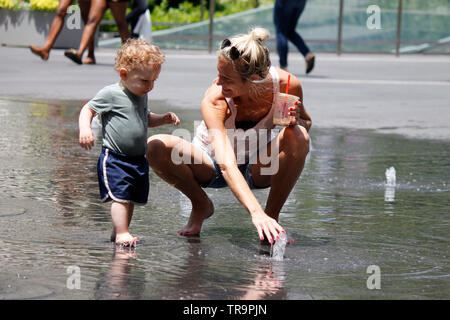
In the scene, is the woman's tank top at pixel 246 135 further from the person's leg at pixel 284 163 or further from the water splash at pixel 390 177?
the water splash at pixel 390 177

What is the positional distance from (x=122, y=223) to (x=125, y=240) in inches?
4.2

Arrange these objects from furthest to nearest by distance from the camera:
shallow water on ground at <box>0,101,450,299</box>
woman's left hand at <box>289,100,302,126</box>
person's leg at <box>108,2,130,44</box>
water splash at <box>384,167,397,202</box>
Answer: person's leg at <box>108,2,130,44</box>
water splash at <box>384,167,397,202</box>
woman's left hand at <box>289,100,302,126</box>
shallow water on ground at <box>0,101,450,299</box>

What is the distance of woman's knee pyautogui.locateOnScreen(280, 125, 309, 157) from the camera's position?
15.8 feet

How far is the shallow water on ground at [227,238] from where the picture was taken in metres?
3.86

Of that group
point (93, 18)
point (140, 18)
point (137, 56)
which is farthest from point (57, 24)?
point (137, 56)

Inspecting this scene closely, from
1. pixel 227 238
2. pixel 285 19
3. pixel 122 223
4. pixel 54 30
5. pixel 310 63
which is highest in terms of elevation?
pixel 285 19

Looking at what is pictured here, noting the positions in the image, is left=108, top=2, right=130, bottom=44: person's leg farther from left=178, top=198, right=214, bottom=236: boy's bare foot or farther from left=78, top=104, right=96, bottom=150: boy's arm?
left=78, top=104, right=96, bottom=150: boy's arm

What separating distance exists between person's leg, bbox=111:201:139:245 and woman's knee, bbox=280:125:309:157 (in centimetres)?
83

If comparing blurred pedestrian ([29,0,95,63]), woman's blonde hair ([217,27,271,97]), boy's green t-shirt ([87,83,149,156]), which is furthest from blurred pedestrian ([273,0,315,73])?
woman's blonde hair ([217,27,271,97])

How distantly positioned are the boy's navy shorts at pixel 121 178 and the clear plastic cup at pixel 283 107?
71cm

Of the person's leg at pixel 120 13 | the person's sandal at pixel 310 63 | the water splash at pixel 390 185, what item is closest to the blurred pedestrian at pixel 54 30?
the person's leg at pixel 120 13

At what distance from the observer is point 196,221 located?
4.85 meters

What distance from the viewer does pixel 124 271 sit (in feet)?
13.3

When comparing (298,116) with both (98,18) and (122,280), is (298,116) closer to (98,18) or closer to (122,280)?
(122,280)
